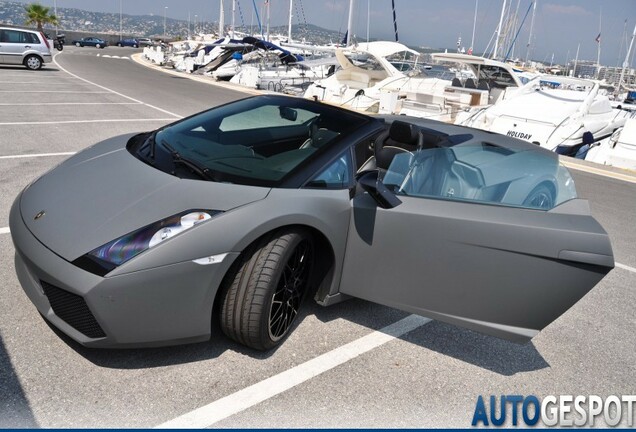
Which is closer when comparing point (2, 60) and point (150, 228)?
point (150, 228)

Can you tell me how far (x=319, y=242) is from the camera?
2906 millimetres

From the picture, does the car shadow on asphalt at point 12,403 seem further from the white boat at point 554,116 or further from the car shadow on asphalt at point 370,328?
the white boat at point 554,116

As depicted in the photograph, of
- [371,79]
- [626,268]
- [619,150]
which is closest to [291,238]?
[626,268]

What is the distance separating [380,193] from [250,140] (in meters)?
1.20

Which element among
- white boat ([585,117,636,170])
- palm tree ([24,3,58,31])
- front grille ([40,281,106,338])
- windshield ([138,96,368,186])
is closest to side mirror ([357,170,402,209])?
windshield ([138,96,368,186])

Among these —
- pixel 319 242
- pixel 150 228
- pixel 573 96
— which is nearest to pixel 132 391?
pixel 150 228

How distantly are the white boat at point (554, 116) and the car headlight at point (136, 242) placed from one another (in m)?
11.3

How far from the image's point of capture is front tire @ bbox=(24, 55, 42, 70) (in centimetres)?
2062

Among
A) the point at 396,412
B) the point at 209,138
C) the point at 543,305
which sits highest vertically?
the point at 209,138

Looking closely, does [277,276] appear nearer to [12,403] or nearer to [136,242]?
[136,242]

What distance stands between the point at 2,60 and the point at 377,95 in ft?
49.3

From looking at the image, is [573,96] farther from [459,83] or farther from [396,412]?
[396,412]

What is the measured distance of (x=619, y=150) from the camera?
10625mm

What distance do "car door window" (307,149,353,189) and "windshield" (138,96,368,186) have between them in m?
0.13
